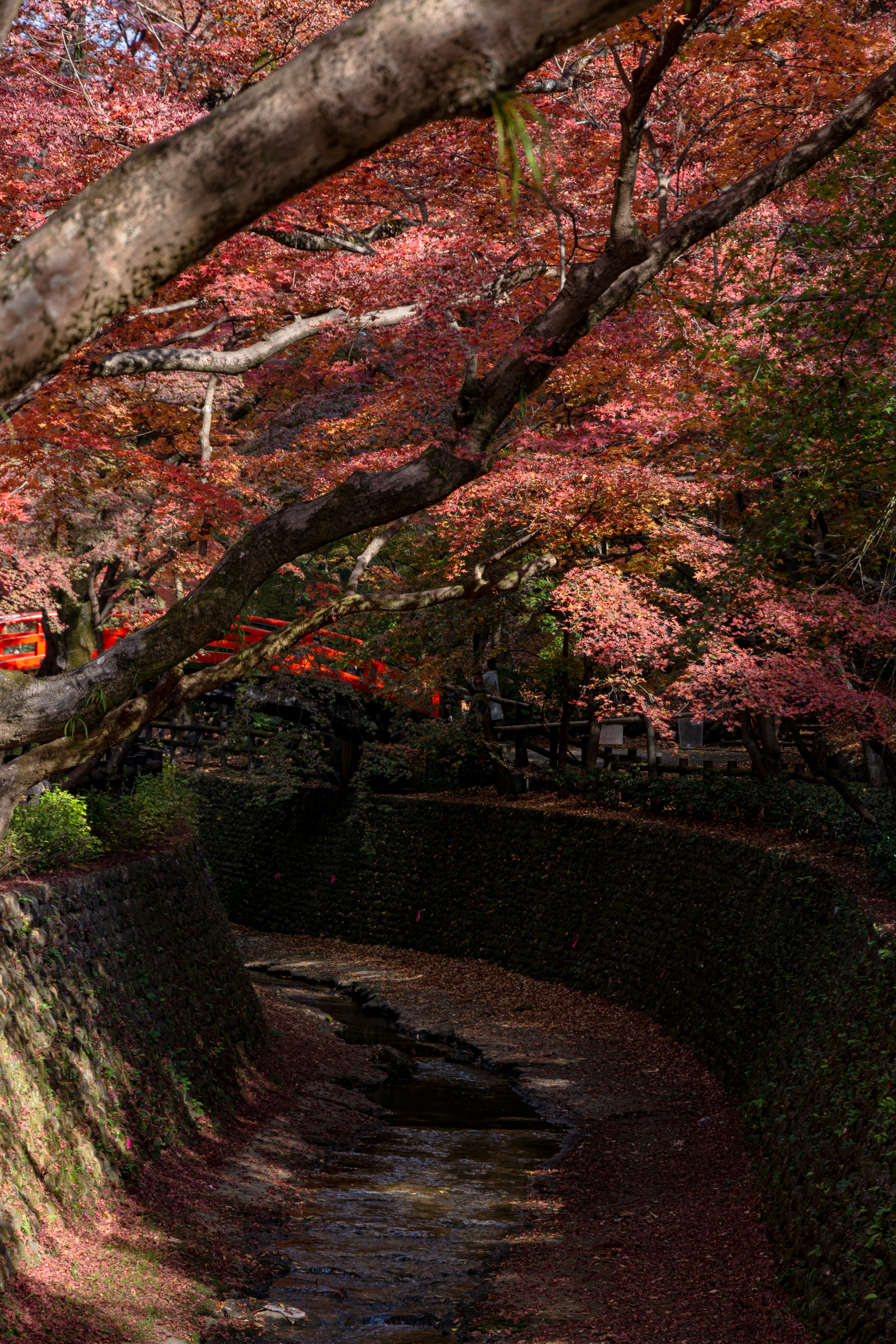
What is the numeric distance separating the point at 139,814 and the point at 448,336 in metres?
6.56

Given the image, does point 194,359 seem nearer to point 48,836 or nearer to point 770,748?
point 48,836

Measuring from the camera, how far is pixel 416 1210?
10.1 meters

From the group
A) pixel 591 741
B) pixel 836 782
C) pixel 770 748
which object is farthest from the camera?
pixel 591 741

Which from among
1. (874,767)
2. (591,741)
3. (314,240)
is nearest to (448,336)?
(314,240)

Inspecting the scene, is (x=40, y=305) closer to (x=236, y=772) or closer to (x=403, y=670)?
(x=403, y=670)

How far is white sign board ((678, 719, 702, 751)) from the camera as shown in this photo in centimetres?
2698

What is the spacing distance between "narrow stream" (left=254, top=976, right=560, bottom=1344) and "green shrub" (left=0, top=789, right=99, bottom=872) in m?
3.85

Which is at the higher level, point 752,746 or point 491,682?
point 491,682

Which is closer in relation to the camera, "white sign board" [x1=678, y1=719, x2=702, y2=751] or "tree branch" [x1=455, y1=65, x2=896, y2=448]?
"tree branch" [x1=455, y1=65, x2=896, y2=448]

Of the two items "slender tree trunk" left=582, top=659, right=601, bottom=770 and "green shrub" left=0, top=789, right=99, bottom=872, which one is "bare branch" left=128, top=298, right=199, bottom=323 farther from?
"slender tree trunk" left=582, top=659, right=601, bottom=770

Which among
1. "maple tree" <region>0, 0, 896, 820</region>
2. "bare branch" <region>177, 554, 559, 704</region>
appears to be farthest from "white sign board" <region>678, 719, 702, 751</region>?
"bare branch" <region>177, 554, 559, 704</region>

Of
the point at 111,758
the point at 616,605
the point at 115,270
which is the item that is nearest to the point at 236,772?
the point at 111,758

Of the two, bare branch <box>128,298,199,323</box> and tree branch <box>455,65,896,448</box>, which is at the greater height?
bare branch <box>128,298,199,323</box>

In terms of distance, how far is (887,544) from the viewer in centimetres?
1302
